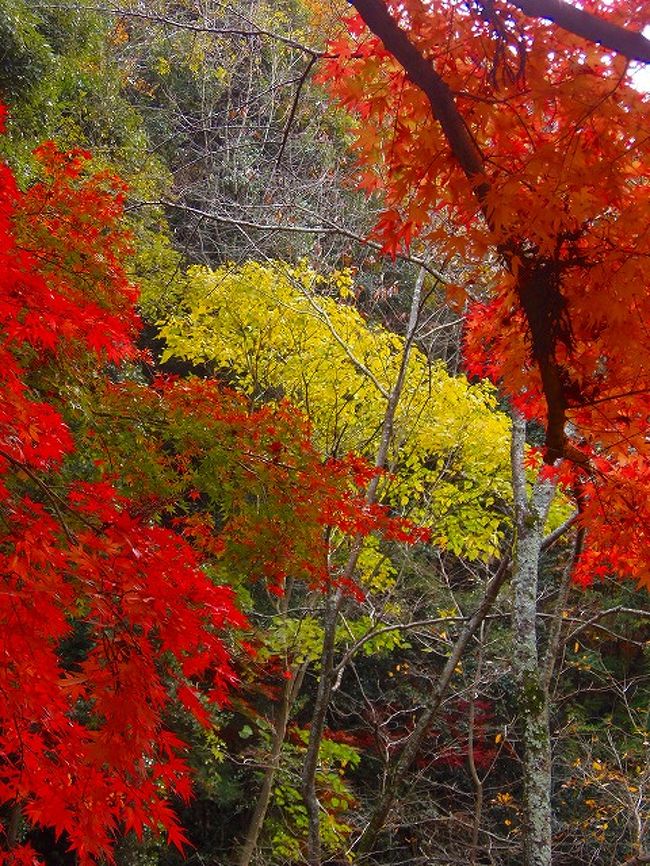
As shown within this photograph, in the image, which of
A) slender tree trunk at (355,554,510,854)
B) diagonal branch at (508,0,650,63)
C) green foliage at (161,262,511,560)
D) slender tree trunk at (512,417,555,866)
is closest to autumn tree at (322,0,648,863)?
diagonal branch at (508,0,650,63)

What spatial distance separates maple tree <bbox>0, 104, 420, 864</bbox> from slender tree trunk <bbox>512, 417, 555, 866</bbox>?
0.64m

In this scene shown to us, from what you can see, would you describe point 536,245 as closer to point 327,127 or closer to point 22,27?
point 22,27

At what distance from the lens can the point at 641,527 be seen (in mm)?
2865

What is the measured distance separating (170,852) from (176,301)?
5.41 meters

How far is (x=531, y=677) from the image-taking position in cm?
377

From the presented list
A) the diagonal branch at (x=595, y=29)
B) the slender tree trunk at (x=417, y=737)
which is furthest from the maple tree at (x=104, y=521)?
the diagonal branch at (x=595, y=29)

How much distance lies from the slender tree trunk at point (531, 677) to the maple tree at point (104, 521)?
0.64 meters

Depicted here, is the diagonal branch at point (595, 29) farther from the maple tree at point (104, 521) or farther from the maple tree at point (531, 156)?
the maple tree at point (104, 521)

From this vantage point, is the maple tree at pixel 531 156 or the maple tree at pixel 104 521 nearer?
the maple tree at pixel 531 156

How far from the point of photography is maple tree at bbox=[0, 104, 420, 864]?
2.34 m

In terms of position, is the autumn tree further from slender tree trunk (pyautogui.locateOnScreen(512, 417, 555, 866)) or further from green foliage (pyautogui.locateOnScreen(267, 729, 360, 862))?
green foliage (pyautogui.locateOnScreen(267, 729, 360, 862))

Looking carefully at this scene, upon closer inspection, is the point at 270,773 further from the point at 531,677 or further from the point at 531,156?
the point at 531,156

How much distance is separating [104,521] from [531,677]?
2.12 meters

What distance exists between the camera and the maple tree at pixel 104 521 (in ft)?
7.68
